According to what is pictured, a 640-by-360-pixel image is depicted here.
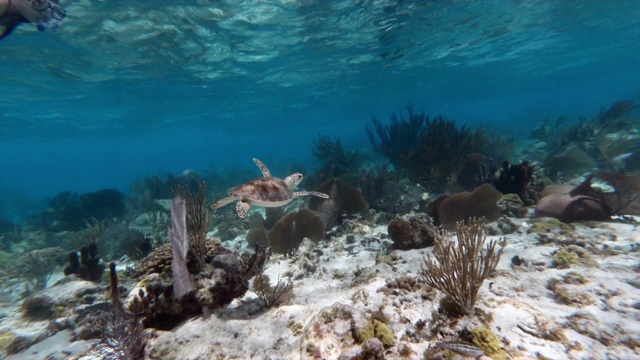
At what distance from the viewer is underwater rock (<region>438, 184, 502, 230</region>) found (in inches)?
271

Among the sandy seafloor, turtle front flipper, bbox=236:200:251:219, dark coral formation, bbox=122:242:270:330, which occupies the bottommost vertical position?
the sandy seafloor

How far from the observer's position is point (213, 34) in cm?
1678

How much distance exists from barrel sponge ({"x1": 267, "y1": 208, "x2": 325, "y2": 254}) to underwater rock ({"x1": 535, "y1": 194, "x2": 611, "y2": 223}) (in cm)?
547

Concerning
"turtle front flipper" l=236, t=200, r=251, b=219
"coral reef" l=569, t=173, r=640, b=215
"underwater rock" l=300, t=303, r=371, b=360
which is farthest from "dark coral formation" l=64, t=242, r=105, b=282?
"coral reef" l=569, t=173, r=640, b=215

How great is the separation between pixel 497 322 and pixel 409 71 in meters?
32.4

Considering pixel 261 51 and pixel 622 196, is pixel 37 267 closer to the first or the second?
pixel 622 196

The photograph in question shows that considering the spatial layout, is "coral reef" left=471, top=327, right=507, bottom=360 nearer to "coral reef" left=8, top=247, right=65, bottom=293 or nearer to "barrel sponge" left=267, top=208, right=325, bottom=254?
"barrel sponge" left=267, top=208, right=325, bottom=254

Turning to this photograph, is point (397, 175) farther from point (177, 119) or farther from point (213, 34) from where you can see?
point (177, 119)

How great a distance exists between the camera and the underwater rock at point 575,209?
255 inches

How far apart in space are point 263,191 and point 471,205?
4.85 m

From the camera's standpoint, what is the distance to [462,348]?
8.95ft

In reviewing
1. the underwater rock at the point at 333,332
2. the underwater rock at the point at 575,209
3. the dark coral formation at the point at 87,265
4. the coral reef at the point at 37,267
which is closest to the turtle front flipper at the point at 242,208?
the underwater rock at the point at 333,332

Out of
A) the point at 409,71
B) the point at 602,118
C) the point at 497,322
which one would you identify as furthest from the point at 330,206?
the point at 409,71

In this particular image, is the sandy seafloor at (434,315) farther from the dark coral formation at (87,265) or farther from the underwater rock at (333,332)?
the dark coral formation at (87,265)
